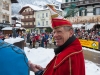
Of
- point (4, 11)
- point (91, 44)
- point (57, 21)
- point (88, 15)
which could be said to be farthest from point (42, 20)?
point (57, 21)

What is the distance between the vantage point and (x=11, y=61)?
3.65 ft

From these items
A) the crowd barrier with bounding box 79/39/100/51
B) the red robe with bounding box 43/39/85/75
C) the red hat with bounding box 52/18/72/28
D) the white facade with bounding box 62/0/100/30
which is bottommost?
the crowd barrier with bounding box 79/39/100/51

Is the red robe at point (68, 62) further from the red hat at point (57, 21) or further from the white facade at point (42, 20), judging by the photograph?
the white facade at point (42, 20)

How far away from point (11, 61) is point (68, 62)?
877mm

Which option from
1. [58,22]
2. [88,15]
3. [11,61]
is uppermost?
[88,15]

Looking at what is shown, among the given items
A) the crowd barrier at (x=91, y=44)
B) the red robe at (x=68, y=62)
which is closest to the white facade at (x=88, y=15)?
the crowd barrier at (x=91, y=44)

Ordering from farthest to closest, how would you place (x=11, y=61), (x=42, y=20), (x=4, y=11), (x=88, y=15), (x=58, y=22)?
(x=42, y=20) < (x=88, y=15) < (x=4, y=11) < (x=58, y=22) < (x=11, y=61)

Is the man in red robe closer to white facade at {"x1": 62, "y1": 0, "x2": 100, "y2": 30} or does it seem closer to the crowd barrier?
the crowd barrier

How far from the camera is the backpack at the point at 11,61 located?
1.09 m

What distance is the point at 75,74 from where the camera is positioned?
1876mm

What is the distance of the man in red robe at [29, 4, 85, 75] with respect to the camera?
1.87m

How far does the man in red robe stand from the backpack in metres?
0.74

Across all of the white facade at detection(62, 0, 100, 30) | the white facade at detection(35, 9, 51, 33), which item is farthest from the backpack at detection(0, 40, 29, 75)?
the white facade at detection(35, 9, 51, 33)

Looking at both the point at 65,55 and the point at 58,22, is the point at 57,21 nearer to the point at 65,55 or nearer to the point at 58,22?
the point at 58,22
